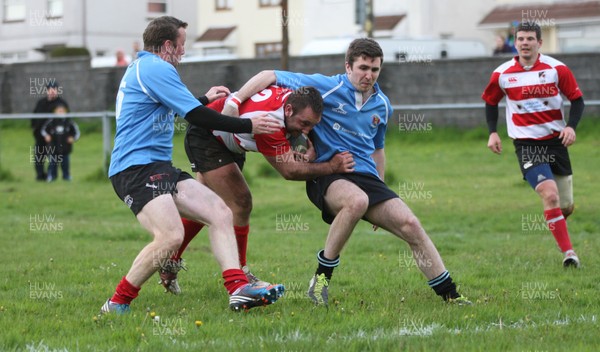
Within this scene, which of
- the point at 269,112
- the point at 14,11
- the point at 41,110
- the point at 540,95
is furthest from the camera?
the point at 14,11

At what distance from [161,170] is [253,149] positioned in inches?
34.1

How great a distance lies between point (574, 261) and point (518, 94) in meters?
1.68

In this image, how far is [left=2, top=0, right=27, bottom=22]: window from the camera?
51.2 m

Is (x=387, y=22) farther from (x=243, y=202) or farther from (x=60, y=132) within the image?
(x=243, y=202)

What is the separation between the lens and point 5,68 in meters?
37.1

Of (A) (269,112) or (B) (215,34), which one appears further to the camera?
(B) (215,34)

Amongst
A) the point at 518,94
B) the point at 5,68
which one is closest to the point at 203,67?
the point at 5,68

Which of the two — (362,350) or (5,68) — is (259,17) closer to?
(5,68)

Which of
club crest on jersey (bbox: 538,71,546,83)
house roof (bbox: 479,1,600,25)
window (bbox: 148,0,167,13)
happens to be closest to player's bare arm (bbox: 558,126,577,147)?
club crest on jersey (bbox: 538,71,546,83)

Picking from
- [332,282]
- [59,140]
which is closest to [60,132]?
[59,140]

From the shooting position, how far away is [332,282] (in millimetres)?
8906

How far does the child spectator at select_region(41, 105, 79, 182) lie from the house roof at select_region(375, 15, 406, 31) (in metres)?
21.6

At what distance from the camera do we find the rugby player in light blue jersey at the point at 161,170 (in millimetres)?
7039

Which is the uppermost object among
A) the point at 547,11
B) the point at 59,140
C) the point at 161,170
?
the point at 547,11
